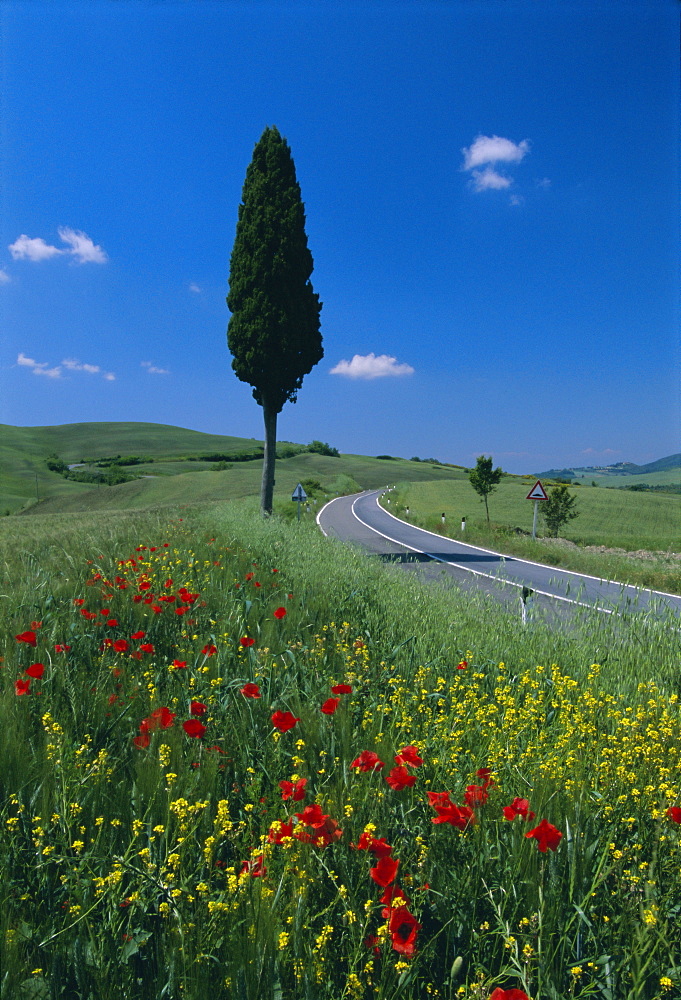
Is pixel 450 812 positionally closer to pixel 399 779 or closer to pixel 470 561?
pixel 399 779

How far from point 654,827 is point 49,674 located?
2930mm

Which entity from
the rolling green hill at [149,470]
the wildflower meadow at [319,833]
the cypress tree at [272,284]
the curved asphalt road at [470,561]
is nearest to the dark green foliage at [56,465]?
the rolling green hill at [149,470]

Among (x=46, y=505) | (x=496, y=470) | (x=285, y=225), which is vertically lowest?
(x=46, y=505)

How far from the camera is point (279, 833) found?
5.28ft

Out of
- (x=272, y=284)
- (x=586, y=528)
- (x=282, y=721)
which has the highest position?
(x=272, y=284)

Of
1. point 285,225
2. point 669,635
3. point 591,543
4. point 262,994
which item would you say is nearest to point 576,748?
point 262,994

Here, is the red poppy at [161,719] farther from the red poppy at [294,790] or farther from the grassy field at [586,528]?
the grassy field at [586,528]

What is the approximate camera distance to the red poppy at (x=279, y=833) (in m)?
1.52

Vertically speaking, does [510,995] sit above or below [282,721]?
below

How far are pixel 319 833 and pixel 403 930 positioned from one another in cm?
35

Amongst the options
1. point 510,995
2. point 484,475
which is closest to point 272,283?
point 484,475

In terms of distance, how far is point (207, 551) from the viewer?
24.8 ft

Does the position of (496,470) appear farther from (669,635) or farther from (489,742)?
(489,742)

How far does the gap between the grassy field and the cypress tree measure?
37.2 ft
